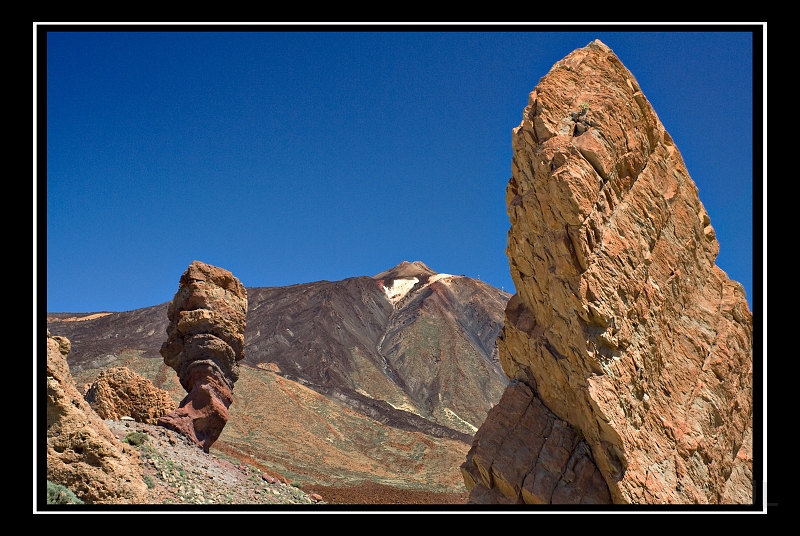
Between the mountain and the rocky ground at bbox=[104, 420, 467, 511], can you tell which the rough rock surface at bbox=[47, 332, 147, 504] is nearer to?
the rocky ground at bbox=[104, 420, 467, 511]

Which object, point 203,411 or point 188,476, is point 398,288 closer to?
point 203,411

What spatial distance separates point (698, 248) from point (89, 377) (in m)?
49.9

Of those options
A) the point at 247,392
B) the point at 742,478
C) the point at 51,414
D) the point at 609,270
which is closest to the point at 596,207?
the point at 609,270

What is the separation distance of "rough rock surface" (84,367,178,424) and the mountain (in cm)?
1249

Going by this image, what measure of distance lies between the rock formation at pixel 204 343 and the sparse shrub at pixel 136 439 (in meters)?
3.47

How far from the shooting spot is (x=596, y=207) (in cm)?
1242

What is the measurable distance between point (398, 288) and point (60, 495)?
384 feet

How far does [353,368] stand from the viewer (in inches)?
3226

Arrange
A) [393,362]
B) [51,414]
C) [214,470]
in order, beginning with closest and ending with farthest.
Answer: [51,414]
[214,470]
[393,362]

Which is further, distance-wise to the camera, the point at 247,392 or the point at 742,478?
the point at 247,392

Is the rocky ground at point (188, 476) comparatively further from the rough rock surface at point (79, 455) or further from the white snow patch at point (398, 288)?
the white snow patch at point (398, 288)
